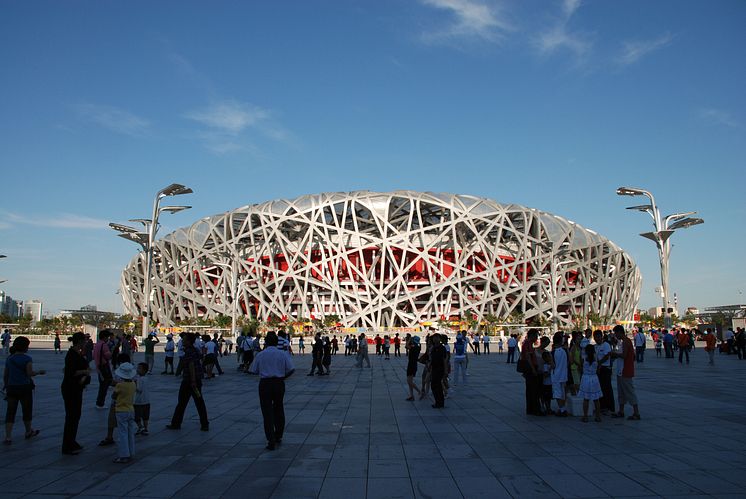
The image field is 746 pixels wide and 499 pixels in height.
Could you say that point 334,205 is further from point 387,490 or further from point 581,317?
point 387,490

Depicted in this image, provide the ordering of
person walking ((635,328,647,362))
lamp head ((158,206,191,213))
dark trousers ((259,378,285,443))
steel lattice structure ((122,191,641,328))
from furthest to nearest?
1. steel lattice structure ((122,191,641,328))
2. lamp head ((158,206,191,213))
3. person walking ((635,328,647,362))
4. dark trousers ((259,378,285,443))

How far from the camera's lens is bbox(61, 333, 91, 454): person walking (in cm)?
691

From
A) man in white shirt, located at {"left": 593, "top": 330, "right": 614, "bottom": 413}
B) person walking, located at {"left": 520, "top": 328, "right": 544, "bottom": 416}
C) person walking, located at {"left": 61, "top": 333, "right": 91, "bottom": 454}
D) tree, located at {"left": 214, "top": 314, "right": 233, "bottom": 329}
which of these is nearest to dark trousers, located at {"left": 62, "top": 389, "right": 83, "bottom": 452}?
person walking, located at {"left": 61, "top": 333, "right": 91, "bottom": 454}

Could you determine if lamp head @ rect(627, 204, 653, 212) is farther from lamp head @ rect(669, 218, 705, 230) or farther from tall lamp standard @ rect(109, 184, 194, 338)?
tall lamp standard @ rect(109, 184, 194, 338)

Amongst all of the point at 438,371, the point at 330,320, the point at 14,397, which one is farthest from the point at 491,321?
the point at 14,397

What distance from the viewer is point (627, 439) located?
7695 millimetres

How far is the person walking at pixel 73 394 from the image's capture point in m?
6.91

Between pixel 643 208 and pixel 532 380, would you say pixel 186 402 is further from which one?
pixel 643 208

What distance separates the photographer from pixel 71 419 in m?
6.97

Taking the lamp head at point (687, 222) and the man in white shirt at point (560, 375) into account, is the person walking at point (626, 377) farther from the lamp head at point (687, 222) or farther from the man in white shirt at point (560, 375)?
the lamp head at point (687, 222)

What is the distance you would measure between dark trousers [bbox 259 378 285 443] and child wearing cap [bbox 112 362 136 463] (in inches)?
60.4

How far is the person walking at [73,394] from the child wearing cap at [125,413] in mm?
408

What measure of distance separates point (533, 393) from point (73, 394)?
7.10 m

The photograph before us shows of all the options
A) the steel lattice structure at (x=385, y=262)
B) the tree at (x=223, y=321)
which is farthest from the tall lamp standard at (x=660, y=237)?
the tree at (x=223, y=321)
